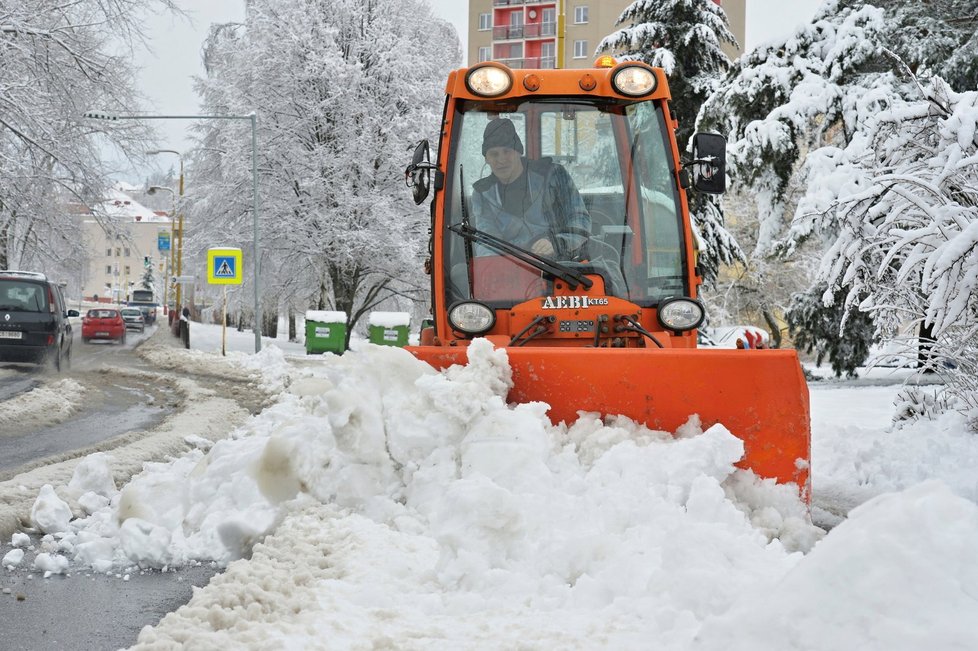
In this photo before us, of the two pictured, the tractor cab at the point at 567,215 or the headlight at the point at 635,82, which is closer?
the tractor cab at the point at 567,215

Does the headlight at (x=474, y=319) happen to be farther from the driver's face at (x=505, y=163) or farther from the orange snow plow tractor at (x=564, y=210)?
the driver's face at (x=505, y=163)

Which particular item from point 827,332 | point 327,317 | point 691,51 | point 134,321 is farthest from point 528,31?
point 827,332

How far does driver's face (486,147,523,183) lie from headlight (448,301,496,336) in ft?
2.98

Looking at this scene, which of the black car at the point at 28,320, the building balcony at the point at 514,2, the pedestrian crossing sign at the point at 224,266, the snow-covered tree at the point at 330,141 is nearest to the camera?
the black car at the point at 28,320

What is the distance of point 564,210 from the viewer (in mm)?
6141

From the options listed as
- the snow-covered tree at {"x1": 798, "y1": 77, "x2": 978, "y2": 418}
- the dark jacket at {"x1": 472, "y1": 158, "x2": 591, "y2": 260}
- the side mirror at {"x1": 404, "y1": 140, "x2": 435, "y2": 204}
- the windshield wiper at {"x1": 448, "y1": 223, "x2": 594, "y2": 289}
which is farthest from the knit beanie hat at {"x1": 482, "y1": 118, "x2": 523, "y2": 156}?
the snow-covered tree at {"x1": 798, "y1": 77, "x2": 978, "y2": 418}

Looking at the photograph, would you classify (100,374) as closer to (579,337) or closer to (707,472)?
(579,337)

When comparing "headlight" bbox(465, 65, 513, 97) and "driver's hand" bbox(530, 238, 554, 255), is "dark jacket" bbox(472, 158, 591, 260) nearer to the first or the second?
"driver's hand" bbox(530, 238, 554, 255)

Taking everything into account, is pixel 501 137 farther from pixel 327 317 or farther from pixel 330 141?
pixel 330 141

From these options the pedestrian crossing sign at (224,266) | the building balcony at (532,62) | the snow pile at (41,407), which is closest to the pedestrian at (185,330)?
the pedestrian crossing sign at (224,266)

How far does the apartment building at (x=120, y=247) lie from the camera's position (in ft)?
64.2

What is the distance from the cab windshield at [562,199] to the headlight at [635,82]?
140mm

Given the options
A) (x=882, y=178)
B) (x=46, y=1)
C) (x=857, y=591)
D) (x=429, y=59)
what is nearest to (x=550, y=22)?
(x=429, y=59)

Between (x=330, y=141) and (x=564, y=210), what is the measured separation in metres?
23.8
